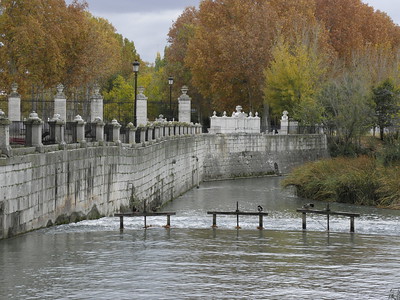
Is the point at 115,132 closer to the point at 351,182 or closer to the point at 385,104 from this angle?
the point at 351,182

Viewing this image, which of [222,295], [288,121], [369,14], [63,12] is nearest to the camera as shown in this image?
[222,295]

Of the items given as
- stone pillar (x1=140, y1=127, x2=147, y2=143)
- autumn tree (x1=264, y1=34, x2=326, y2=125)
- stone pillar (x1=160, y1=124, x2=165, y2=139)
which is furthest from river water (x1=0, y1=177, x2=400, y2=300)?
autumn tree (x1=264, y1=34, x2=326, y2=125)

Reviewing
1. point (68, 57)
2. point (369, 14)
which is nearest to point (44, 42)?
point (68, 57)

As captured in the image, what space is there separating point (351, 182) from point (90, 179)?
15.1 m

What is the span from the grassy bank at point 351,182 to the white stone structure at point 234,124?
14.3 m

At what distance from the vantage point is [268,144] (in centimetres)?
5894

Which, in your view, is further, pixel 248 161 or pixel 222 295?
pixel 248 161

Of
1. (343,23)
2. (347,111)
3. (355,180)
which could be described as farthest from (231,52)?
(355,180)

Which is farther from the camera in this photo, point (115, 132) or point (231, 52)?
point (231, 52)

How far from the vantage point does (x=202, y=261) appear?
20203mm

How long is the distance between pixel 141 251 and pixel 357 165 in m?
21.3

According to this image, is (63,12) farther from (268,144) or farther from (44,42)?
(268,144)

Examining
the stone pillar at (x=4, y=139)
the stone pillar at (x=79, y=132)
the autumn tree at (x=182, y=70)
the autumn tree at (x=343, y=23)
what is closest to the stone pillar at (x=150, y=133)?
the stone pillar at (x=79, y=132)

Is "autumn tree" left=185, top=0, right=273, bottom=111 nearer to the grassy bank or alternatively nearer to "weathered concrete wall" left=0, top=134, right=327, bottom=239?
"weathered concrete wall" left=0, top=134, right=327, bottom=239
